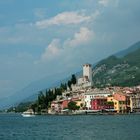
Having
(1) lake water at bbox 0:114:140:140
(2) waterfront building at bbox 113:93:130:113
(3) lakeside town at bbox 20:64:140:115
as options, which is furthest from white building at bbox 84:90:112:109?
(1) lake water at bbox 0:114:140:140

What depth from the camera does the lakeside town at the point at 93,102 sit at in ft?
570

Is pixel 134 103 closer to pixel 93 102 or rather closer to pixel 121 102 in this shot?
pixel 121 102

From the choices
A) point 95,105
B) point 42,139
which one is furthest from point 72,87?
point 42,139

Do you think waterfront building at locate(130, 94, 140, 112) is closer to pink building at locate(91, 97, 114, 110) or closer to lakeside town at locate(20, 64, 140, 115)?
lakeside town at locate(20, 64, 140, 115)

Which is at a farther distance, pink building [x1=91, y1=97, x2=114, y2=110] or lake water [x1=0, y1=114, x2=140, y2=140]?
pink building [x1=91, y1=97, x2=114, y2=110]

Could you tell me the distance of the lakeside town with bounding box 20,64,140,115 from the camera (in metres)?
174

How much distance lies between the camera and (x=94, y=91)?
621 feet

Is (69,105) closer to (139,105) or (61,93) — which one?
(61,93)

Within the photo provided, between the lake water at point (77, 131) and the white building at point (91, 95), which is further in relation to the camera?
the white building at point (91, 95)

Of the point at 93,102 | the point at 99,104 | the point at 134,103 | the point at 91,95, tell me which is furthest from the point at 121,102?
the point at 91,95

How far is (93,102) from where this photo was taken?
177m

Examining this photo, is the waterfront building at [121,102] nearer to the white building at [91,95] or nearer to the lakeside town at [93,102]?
the lakeside town at [93,102]

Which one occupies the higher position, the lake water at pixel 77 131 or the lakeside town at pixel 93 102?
the lakeside town at pixel 93 102

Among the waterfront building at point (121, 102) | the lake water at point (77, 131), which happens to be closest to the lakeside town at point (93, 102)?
the waterfront building at point (121, 102)
